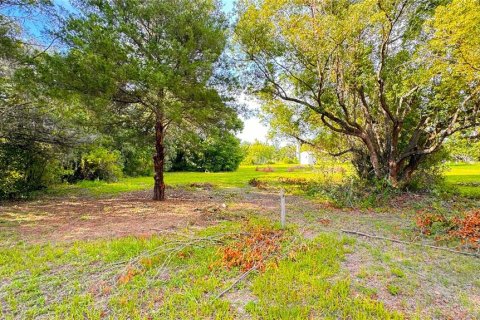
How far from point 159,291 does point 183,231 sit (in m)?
2.25

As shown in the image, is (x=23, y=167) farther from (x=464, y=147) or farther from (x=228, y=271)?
(x=464, y=147)

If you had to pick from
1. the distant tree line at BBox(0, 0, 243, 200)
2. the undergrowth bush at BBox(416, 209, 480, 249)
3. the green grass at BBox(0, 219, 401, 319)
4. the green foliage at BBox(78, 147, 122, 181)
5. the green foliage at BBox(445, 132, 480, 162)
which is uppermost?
the distant tree line at BBox(0, 0, 243, 200)

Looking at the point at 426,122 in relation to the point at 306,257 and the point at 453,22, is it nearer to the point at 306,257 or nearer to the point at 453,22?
the point at 453,22

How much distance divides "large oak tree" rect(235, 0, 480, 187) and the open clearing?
3.86 m

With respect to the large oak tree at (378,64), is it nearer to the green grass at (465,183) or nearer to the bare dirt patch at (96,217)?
the green grass at (465,183)

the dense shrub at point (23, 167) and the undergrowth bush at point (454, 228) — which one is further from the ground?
the dense shrub at point (23, 167)

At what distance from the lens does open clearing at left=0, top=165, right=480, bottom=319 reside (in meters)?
2.49

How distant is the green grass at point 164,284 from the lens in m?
2.45

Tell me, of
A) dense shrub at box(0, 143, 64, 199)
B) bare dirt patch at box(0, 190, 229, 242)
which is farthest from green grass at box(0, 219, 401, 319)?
dense shrub at box(0, 143, 64, 199)

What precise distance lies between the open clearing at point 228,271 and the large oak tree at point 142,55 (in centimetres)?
292

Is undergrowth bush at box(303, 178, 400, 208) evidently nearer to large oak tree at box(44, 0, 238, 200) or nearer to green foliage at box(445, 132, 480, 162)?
green foliage at box(445, 132, 480, 162)

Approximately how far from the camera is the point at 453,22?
5.30 m

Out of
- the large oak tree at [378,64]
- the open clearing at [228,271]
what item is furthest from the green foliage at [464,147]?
the open clearing at [228,271]

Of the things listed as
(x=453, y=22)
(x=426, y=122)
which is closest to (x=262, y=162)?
(x=426, y=122)
